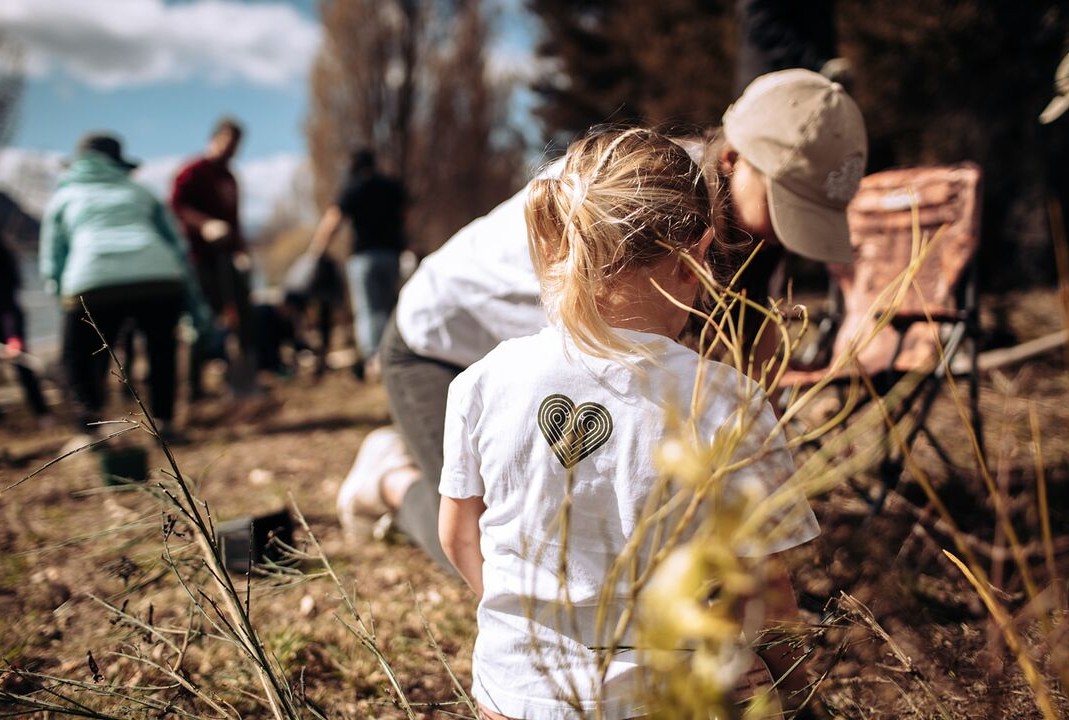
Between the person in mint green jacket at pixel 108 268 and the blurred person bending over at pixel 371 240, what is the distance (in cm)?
136

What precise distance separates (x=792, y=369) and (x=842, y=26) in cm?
489

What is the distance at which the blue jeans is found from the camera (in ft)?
16.7

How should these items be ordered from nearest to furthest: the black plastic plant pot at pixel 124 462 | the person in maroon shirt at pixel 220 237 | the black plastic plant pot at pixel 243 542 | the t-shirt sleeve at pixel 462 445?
the t-shirt sleeve at pixel 462 445
the black plastic plant pot at pixel 243 542
the black plastic plant pot at pixel 124 462
the person in maroon shirt at pixel 220 237

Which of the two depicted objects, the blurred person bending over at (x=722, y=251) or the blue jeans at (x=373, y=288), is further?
the blue jeans at (x=373, y=288)

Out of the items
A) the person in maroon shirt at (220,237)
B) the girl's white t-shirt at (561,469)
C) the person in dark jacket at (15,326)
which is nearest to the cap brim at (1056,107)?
the girl's white t-shirt at (561,469)

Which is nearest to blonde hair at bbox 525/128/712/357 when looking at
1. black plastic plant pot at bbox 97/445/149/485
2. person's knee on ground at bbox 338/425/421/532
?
person's knee on ground at bbox 338/425/421/532

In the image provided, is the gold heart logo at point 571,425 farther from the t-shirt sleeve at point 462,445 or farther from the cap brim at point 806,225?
the cap brim at point 806,225

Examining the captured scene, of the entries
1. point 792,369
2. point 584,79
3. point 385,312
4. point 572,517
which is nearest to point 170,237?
point 385,312

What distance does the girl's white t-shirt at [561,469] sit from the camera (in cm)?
99

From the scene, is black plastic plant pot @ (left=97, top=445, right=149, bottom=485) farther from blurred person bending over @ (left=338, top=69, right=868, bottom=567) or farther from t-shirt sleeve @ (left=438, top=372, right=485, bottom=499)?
t-shirt sleeve @ (left=438, top=372, right=485, bottom=499)

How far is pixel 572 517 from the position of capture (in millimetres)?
1034

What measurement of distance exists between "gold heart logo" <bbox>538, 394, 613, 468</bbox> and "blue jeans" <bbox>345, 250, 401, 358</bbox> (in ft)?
14.0

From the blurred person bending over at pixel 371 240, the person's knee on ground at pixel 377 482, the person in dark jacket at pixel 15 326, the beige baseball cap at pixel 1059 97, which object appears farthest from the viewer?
the blurred person bending over at pixel 371 240

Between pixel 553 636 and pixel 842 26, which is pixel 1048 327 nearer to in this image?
pixel 842 26
